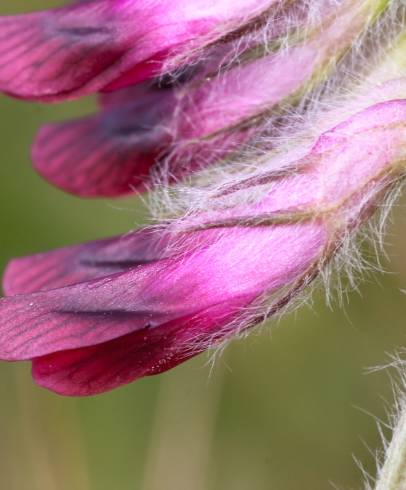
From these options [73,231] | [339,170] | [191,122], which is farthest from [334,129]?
[73,231]

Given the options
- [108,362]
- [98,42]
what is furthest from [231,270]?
[98,42]

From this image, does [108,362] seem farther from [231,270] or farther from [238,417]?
[238,417]

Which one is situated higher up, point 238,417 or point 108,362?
point 108,362

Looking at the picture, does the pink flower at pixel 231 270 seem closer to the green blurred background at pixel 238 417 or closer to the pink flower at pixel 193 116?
the pink flower at pixel 193 116

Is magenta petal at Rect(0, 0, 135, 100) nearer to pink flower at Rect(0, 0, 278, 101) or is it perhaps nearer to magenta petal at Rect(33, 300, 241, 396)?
pink flower at Rect(0, 0, 278, 101)

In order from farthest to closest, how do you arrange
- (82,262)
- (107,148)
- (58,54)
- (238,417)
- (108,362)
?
1. (238,417)
2. (107,148)
3. (82,262)
4. (58,54)
5. (108,362)

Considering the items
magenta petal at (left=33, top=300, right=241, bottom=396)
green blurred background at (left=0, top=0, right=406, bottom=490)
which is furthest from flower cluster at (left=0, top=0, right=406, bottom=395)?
green blurred background at (left=0, top=0, right=406, bottom=490)

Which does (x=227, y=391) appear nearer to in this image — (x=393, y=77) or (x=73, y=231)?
(x=73, y=231)

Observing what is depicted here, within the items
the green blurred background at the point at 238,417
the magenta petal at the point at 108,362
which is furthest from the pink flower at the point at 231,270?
the green blurred background at the point at 238,417
